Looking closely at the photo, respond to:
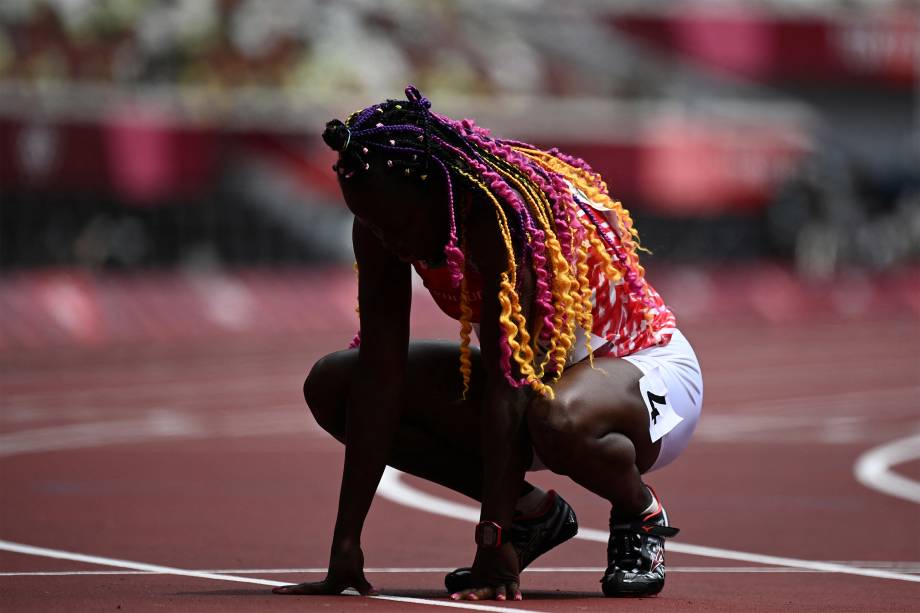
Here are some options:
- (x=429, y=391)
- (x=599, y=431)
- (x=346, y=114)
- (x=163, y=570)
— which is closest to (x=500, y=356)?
(x=599, y=431)

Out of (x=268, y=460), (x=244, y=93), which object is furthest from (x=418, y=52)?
(x=268, y=460)

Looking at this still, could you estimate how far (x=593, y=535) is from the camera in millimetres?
8062

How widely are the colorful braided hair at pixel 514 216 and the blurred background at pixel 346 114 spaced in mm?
17657

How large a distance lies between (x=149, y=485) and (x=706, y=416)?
6301 millimetres

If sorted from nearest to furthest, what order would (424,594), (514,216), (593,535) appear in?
1. (514,216)
2. (424,594)
3. (593,535)

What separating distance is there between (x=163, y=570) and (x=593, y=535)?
83.6 inches

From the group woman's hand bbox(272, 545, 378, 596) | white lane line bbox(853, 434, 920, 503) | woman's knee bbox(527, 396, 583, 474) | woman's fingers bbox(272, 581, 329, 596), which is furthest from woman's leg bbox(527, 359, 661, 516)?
white lane line bbox(853, 434, 920, 503)

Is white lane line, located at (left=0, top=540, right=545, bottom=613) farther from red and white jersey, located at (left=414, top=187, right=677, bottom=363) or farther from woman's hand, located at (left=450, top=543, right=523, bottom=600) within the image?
red and white jersey, located at (left=414, top=187, right=677, bottom=363)

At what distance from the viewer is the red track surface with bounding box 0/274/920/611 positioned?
6121 mm

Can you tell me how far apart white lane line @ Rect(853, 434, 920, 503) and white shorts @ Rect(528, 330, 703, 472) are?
144 inches

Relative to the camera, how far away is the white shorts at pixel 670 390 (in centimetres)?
602

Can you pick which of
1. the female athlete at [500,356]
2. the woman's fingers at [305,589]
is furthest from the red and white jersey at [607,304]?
the woman's fingers at [305,589]

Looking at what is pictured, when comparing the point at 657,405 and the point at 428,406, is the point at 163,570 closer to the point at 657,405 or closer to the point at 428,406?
→ the point at 428,406

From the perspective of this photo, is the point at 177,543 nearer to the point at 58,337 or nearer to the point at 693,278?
the point at 58,337
